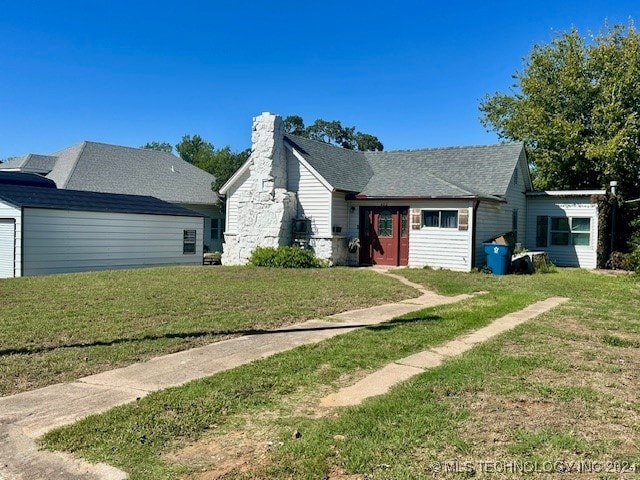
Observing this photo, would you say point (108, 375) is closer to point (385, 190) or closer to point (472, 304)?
point (472, 304)

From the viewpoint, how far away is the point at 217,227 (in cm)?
3022

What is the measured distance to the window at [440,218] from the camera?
19.2 m

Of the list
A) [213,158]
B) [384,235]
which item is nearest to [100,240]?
[384,235]

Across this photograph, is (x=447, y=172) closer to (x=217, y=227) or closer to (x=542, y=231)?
(x=542, y=231)

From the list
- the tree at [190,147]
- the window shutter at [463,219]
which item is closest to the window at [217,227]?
the window shutter at [463,219]

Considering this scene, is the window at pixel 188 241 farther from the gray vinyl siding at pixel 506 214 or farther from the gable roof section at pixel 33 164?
the gray vinyl siding at pixel 506 214

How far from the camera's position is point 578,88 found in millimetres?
26141

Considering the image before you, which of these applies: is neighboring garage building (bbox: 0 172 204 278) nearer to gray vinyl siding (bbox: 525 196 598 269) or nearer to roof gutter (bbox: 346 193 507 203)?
roof gutter (bbox: 346 193 507 203)

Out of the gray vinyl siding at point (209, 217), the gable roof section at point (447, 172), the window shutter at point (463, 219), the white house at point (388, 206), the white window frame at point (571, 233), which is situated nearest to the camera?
the window shutter at point (463, 219)

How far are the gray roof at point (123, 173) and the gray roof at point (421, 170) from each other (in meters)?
9.12

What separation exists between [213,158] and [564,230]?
36.9m

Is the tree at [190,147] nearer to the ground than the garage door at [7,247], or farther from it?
farther from it

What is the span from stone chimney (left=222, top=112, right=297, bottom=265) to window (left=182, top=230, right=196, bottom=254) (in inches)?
86.6

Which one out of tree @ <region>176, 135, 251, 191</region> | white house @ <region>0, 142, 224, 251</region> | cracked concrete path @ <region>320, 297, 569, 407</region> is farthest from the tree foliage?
cracked concrete path @ <region>320, 297, 569, 407</region>
